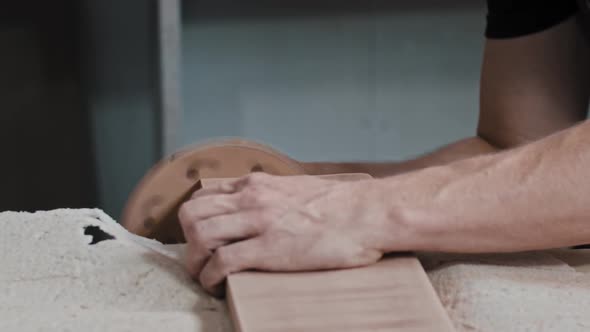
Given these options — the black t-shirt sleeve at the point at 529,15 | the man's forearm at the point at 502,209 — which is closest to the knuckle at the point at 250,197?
the man's forearm at the point at 502,209

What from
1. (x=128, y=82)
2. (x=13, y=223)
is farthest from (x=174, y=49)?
(x=13, y=223)

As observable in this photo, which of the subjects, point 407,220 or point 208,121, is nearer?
point 407,220

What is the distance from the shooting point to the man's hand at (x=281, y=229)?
0.66m

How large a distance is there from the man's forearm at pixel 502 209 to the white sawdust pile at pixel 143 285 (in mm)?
29

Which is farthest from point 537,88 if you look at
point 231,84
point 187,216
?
point 231,84

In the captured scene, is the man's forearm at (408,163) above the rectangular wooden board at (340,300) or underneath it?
underneath

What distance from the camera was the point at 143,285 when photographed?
688 mm

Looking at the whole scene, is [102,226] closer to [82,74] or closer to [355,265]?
[355,265]

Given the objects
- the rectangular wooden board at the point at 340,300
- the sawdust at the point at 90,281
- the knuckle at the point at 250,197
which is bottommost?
the sawdust at the point at 90,281

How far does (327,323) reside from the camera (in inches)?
23.4

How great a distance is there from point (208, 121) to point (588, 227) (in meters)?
1.35

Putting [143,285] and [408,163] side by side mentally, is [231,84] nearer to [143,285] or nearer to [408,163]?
[408,163]

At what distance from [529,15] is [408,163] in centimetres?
25

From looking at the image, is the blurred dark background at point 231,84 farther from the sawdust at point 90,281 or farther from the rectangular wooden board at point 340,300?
the rectangular wooden board at point 340,300
